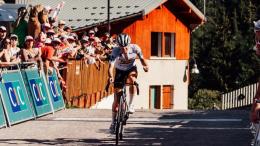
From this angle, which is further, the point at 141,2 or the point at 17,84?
the point at 141,2

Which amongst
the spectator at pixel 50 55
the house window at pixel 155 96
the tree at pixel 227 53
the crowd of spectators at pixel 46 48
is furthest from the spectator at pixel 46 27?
the tree at pixel 227 53

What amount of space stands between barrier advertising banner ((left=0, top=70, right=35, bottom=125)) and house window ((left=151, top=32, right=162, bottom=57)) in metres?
26.0

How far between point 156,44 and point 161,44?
0.28 m

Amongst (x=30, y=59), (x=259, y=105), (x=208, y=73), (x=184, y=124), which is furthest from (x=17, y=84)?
(x=208, y=73)

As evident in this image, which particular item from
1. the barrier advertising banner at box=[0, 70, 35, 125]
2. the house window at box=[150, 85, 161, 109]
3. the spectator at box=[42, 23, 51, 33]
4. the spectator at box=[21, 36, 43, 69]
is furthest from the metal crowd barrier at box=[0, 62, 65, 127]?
the house window at box=[150, 85, 161, 109]

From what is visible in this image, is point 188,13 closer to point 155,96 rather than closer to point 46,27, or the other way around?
point 155,96

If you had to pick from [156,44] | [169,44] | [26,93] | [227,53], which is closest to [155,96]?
[156,44]

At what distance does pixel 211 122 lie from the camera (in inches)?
694

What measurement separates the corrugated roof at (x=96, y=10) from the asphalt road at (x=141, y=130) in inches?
805

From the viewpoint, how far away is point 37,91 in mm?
18141

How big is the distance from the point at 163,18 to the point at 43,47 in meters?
25.0

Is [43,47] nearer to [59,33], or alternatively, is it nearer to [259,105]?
[59,33]

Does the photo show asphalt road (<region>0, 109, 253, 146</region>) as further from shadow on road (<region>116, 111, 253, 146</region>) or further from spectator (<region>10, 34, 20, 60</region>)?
spectator (<region>10, 34, 20, 60</region>)

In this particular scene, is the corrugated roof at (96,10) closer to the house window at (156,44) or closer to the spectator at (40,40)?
the house window at (156,44)
